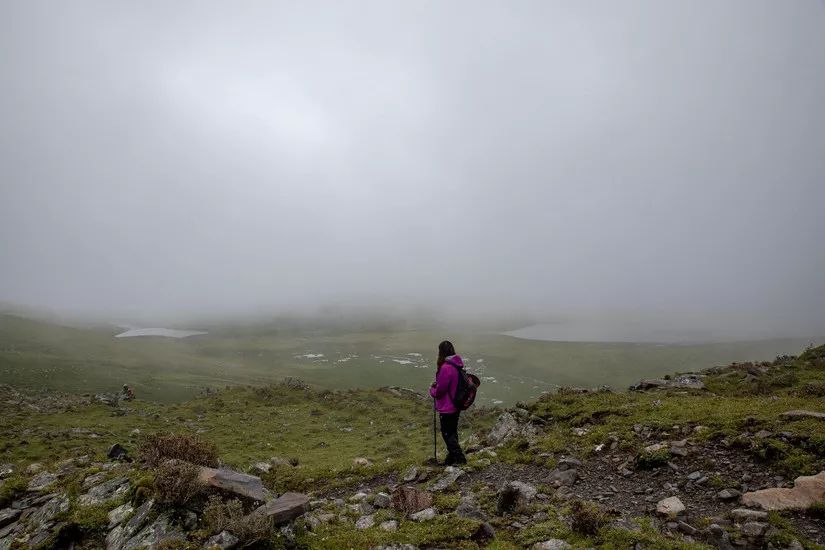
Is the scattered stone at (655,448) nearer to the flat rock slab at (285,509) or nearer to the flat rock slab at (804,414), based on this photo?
the flat rock slab at (804,414)

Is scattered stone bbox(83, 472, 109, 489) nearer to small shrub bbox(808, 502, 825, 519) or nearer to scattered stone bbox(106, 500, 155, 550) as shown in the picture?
scattered stone bbox(106, 500, 155, 550)

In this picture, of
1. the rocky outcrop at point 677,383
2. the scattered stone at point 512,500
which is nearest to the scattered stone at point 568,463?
the scattered stone at point 512,500

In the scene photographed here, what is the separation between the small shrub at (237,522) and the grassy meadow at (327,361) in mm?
55924

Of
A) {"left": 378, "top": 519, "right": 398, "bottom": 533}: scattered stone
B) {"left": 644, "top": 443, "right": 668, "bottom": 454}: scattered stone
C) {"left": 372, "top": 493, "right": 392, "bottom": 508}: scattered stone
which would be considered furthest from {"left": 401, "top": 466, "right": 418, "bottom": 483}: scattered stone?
{"left": 644, "top": 443, "right": 668, "bottom": 454}: scattered stone

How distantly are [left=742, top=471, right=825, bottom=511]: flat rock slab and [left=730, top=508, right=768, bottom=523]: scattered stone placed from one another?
475 mm

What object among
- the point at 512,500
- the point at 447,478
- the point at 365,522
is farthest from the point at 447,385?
the point at 365,522

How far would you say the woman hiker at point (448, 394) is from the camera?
16.4 meters

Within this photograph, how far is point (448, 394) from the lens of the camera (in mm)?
16578

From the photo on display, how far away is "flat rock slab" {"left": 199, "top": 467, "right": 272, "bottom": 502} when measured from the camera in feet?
37.3

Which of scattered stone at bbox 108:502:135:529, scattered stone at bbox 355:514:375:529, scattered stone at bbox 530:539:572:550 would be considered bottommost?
scattered stone at bbox 355:514:375:529

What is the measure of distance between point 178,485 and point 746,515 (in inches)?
554

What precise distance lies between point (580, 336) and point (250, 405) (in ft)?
490

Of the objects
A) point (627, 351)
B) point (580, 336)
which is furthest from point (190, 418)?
point (580, 336)

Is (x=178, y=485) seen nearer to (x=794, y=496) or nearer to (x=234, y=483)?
(x=234, y=483)
